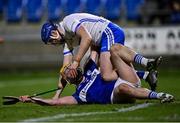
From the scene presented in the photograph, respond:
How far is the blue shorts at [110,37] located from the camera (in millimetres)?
10422

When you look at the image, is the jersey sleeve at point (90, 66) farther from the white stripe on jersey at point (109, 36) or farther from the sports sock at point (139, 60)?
the sports sock at point (139, 60)

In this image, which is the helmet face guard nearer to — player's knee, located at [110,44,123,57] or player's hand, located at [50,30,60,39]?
player's hand, located at [50,30,60,39]

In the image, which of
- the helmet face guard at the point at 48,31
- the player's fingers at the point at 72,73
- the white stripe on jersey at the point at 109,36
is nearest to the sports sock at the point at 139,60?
the white stripe on jersey at the point at 109,36

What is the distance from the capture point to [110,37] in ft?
34.4

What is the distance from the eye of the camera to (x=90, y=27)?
10469 mm

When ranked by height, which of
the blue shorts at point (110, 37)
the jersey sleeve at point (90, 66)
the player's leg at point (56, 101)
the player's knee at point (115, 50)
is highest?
the blue shorts at point (110, 37)

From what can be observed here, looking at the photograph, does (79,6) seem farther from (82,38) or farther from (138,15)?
(82,38)

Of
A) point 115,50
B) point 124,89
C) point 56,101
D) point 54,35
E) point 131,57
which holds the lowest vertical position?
point 56,101

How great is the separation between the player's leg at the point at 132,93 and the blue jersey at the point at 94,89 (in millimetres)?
133

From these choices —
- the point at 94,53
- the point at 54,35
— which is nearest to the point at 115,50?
the point at 94,53

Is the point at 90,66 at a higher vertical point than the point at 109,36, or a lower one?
lower

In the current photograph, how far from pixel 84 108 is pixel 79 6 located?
52.4 feet

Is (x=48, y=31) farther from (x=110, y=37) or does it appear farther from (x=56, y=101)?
(x=56, y=101)

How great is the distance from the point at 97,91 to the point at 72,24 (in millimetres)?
1080
